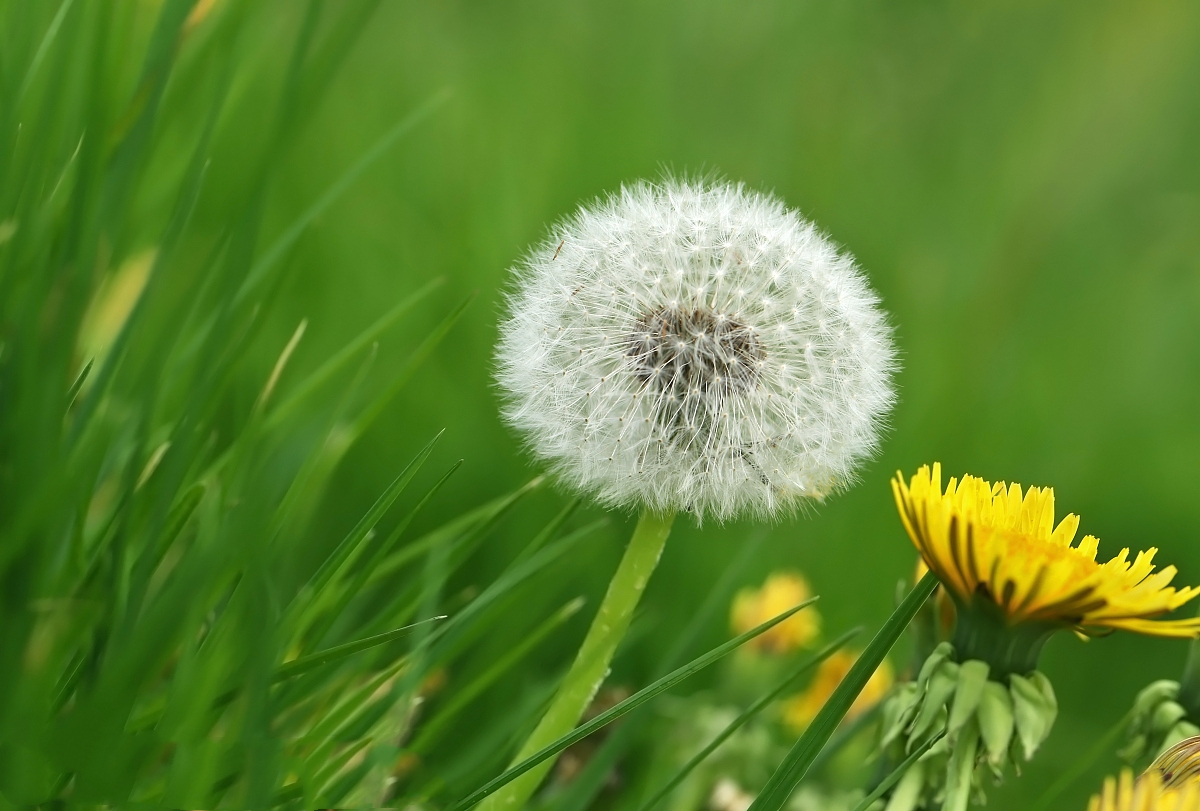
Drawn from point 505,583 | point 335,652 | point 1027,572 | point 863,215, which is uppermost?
point 863,215

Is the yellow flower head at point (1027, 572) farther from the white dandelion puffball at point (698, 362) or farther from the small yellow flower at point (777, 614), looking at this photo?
the small yellow flower at point (777, 614)

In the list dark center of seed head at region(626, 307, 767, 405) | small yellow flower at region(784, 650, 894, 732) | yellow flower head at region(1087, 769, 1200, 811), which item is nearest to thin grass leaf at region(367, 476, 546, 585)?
dark center of seed head at region(626, 307, 767, 405)

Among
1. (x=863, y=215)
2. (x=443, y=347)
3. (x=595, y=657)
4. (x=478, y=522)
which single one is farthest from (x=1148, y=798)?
(x=863, y=215)

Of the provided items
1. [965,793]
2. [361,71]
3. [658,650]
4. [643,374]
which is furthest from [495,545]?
[361,71]

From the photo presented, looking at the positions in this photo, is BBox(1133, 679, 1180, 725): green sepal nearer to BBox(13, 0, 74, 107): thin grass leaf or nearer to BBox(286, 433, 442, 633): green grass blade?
BBox(286, 433, 442, 633): green grass blade

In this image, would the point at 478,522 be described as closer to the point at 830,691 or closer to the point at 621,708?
the point at 621,708

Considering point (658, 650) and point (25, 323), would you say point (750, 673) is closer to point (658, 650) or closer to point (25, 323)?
point (658, 650)
